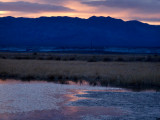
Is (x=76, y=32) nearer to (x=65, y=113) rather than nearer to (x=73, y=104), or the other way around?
(x=73, y=104)

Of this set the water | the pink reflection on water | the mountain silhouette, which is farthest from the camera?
the mountain silhouette

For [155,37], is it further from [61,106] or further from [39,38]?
[61,106]

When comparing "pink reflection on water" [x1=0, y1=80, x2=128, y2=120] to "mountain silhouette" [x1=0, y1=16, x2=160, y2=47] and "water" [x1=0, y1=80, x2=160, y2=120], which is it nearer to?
"water" [x1=0, y1=80, x2=160, y2=120]

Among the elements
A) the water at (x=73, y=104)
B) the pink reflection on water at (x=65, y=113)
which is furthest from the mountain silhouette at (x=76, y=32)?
the pink reflection on water at (x=65, y=113)

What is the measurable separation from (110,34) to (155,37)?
3004 cm

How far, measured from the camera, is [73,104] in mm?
13047

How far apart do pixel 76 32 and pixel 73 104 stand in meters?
144

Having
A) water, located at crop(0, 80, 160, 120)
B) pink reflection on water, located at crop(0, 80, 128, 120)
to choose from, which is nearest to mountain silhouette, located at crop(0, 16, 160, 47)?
water, located at crop(0, 80, 160, 120)

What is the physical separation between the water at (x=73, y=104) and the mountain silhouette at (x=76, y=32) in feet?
412

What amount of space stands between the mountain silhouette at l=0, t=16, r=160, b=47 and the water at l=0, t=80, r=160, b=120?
4947 inches

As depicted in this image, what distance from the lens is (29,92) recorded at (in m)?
15.8

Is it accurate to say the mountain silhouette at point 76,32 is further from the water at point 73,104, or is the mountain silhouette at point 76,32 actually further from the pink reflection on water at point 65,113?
the pink reflection on water at point 65,113

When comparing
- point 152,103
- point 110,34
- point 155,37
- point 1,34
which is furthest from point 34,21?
point 152,103

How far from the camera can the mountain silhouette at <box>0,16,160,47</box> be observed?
491ft
